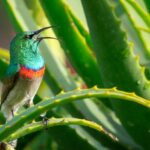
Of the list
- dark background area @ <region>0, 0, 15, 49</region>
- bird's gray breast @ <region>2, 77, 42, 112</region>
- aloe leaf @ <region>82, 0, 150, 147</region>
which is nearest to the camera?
aloe leaf @ <region>82, 0, 150, 147</region>

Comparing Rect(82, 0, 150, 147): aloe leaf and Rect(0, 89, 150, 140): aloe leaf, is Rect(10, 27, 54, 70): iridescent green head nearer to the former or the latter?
Rect(82, 0, 150, 147): aloe leaf

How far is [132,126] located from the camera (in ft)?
7.63

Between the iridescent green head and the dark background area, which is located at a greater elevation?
the iridescent green head

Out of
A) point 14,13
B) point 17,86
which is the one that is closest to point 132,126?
point 17,86

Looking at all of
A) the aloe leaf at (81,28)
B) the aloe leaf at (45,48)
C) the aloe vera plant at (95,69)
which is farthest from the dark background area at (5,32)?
the aloe leaf at (81,28)

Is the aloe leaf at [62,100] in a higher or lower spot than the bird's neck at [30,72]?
higher

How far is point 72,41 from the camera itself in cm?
258

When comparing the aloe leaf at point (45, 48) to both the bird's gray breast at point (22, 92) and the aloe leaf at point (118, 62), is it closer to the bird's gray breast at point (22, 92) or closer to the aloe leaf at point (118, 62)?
the bird's gray breast at point (22, 92)

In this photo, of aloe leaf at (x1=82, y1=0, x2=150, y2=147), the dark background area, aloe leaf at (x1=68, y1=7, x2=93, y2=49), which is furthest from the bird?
the dark background area

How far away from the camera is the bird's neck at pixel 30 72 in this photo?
258cm

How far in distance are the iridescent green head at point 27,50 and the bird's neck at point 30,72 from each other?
0.05ft

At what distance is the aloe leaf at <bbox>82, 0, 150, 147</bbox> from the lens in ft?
7.41

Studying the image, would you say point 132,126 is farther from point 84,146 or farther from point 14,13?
point 14,13

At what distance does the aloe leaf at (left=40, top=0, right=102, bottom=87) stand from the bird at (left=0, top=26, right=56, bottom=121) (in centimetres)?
7
